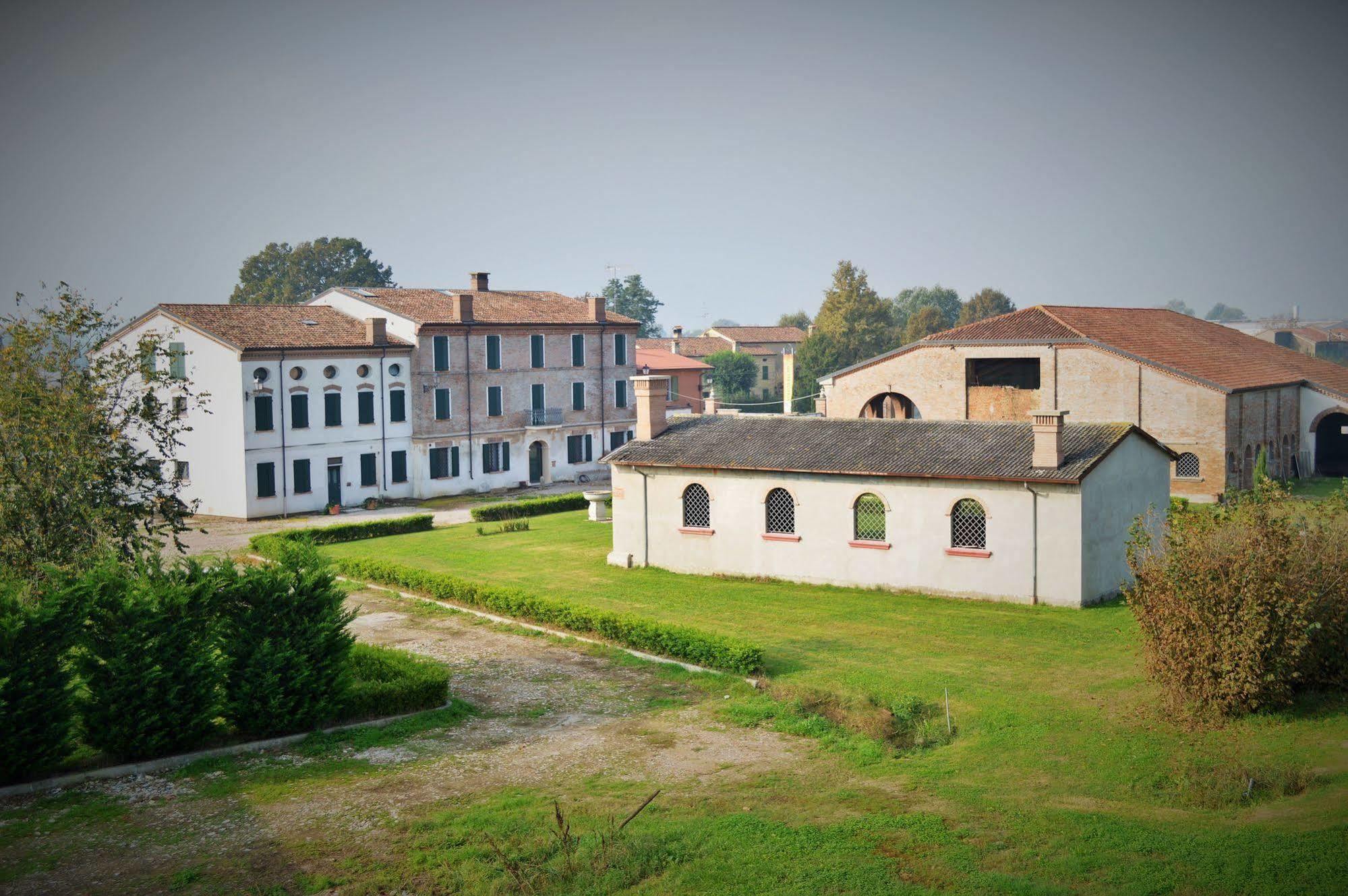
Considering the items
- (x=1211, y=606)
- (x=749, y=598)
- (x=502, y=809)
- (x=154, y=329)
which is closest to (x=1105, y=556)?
(x=749, y=598)

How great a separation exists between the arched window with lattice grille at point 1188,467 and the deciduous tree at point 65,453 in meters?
37.0

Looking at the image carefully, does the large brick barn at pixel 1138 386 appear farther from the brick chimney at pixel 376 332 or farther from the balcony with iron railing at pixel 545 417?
the brick chimney at pixel 376 332

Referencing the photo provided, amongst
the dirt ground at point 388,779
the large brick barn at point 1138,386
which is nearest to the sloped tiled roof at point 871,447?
the dirt ground at point 388,779

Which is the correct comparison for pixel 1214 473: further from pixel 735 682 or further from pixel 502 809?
pixel 502 809

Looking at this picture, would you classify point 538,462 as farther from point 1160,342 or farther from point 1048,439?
point 1048,439

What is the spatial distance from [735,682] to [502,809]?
23.6 ft

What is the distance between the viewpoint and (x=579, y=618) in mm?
25641

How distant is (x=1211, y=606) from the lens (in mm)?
17484

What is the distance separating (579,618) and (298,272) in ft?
277

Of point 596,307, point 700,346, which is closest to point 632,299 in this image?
point 700,346

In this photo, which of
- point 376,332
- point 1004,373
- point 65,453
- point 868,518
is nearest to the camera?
point 65,453

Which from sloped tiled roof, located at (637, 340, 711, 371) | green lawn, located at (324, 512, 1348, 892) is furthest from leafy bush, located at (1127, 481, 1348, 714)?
sloped tiled roof, located at (637, 340, 711, 371)

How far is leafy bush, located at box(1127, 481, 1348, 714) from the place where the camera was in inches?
676

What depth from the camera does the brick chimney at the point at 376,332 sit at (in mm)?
49350
